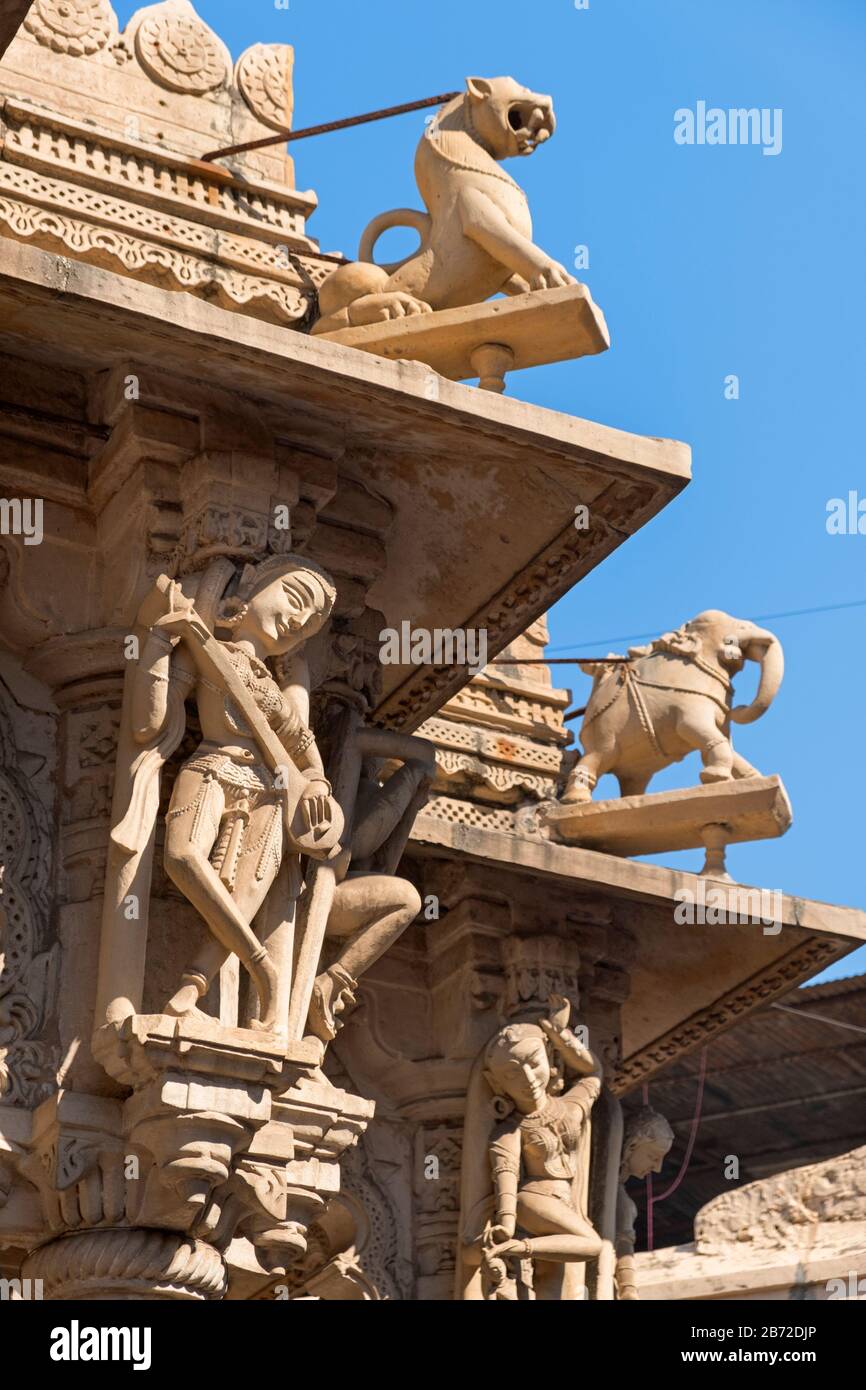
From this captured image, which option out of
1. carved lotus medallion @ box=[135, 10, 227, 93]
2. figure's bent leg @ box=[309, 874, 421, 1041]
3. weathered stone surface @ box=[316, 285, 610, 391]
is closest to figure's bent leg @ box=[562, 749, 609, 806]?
figure's bent leg @ box=[309, 874, 421, 1041]

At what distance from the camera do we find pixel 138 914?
29.3ft

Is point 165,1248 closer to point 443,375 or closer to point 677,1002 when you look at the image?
point 443,375

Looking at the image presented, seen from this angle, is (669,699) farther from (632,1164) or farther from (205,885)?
(205,885)

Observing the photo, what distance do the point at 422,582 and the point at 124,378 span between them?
1.74 m

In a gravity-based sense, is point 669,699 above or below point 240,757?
above

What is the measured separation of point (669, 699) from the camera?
12875mm

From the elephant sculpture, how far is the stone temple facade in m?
0.09

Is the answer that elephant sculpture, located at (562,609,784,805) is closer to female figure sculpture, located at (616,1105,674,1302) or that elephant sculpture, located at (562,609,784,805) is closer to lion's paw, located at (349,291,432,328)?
female figure sculpture, located at (616,1105,674,1302)

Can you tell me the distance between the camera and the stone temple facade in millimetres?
8898

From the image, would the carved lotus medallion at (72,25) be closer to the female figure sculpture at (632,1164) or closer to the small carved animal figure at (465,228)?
the small carved animal figure at (465,228)

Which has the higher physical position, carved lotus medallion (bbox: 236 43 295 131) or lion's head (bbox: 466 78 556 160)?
carved lotus medallion (bbox: 236 43 295 131)

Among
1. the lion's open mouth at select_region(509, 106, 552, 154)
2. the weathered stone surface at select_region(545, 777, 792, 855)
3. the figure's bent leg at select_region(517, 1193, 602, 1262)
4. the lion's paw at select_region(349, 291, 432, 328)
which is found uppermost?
the lion's open mouth at select_region(509, 106, 552, 154)

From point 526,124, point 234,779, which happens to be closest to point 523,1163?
point 234,779

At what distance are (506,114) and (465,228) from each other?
58 centimetres
